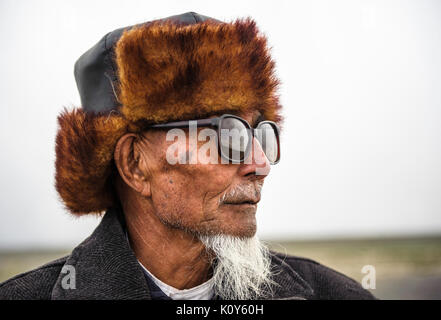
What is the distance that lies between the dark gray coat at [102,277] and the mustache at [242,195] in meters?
0.62

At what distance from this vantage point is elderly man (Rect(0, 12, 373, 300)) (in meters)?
2.03

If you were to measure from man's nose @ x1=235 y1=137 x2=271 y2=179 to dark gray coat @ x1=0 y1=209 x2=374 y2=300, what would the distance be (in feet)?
2.41

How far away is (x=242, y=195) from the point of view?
7.06 feet

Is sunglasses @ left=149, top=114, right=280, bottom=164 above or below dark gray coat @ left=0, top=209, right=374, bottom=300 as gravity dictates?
above

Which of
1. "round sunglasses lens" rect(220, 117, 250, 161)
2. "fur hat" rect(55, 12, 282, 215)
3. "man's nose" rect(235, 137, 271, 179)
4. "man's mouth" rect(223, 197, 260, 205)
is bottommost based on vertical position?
"man's mouth" rect(223, 197, 260, 205)

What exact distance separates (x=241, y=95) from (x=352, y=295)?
1.59m

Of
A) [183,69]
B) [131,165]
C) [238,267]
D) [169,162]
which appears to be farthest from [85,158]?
[238,267]

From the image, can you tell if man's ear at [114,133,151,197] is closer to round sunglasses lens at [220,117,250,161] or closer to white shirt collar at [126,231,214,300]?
white shirt collar at [126,231,214,300]

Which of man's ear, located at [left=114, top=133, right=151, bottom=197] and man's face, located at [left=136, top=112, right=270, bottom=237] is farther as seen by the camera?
man's ear, located at [left=114, top=133, right=151, bottom=197]

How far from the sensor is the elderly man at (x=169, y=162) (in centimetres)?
203

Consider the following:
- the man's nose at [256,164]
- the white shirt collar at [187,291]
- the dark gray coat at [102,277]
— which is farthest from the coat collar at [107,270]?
the man's nose at [256,164]

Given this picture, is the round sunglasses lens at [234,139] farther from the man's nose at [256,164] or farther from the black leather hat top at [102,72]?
the black leather hat top at [102,72]

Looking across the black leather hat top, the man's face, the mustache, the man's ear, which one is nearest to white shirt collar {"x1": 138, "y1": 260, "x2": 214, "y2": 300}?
the man's face

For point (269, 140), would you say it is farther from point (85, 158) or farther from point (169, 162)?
point (85, 158)
